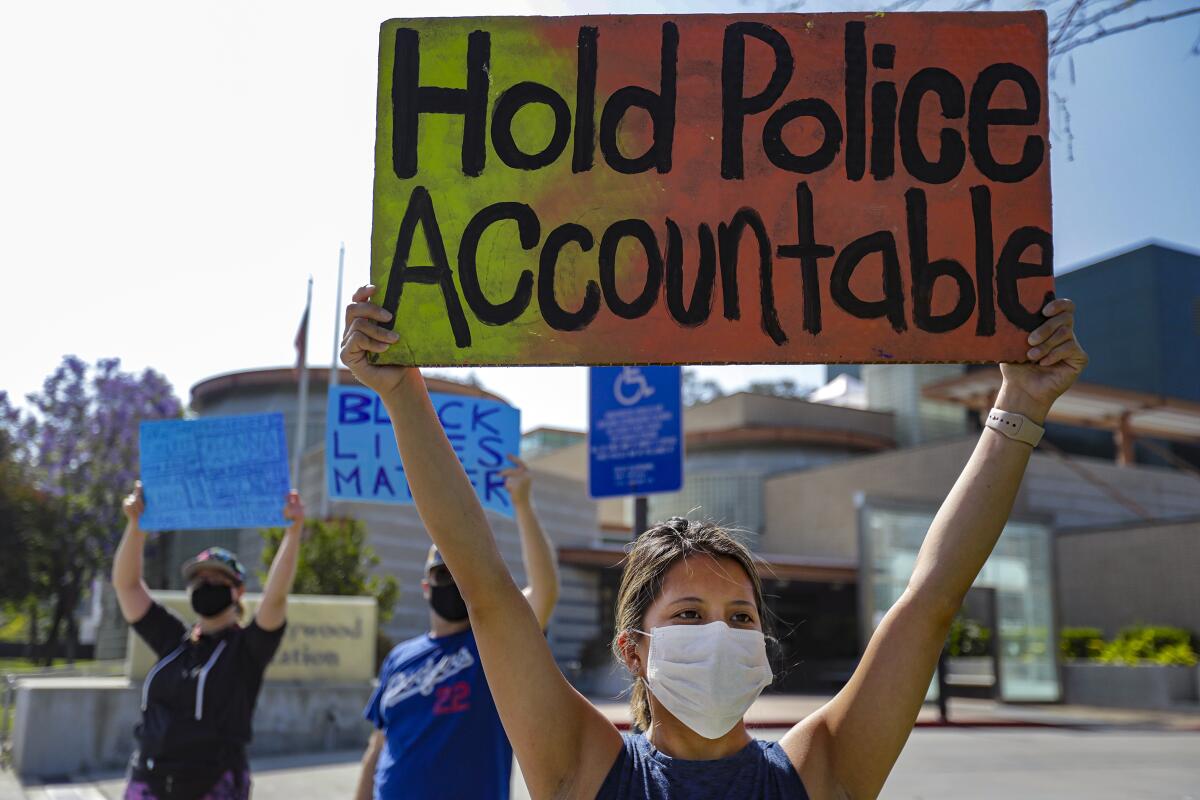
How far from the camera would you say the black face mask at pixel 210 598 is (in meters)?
4.49

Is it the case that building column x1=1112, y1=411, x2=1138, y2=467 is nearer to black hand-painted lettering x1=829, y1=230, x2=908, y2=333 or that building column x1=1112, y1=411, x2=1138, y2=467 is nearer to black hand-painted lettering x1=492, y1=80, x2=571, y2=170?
black hand-painted lettering x1=829, y1=230, x2=908, y2=333

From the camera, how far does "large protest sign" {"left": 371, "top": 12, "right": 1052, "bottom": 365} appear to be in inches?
88.8

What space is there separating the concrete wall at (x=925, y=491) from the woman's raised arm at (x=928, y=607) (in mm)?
28071

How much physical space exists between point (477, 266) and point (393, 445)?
3.46 metres

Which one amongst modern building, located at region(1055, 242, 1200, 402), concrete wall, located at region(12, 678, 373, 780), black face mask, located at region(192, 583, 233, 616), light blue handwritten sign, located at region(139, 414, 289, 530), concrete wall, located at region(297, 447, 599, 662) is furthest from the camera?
A: modern building, located at region(1055, 242, 1200, 402)

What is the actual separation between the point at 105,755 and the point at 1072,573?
2538cm

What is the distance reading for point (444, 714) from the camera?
377cm

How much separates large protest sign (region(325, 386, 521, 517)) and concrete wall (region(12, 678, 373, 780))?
23.1 ft

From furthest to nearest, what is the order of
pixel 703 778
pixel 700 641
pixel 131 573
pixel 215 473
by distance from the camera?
pixel 215 473 → pixel 131 573 → pixel 700 641 → pixel 703 778

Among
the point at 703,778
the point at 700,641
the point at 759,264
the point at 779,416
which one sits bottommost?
the point at 703,778

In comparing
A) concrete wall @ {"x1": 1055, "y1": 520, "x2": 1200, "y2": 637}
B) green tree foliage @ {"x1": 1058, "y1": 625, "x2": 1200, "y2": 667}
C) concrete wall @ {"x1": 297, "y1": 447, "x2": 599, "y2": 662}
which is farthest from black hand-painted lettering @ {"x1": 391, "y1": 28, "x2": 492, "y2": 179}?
concrete wall @ {"x1": 1055, "y1": 520, "x2": 1200, "y2": 637}

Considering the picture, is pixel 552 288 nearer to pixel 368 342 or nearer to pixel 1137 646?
pixel 368 342

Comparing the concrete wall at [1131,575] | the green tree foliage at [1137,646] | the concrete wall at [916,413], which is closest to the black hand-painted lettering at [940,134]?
the green tree foliage at [1137,646]

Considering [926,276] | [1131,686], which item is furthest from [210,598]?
[1131,686]
